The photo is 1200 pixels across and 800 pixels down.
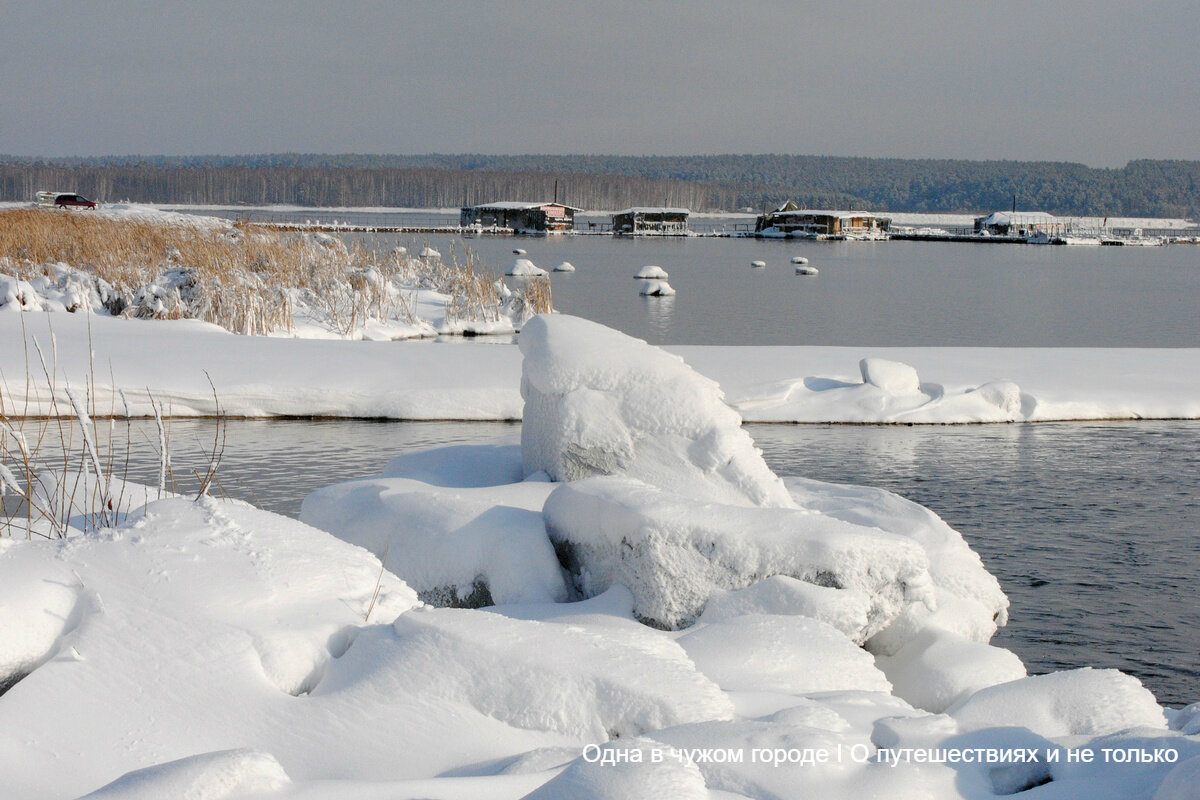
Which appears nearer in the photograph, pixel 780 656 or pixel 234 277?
pixel 780 656

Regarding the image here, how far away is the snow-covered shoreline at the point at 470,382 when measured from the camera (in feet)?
47.8

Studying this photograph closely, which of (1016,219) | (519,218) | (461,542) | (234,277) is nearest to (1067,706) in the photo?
(461,542)

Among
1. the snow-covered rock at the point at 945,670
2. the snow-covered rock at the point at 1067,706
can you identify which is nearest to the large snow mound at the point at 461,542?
the snow-covered rock at the point at 945,670

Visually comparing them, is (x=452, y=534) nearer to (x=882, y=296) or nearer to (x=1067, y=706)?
(x=1067, y=706)

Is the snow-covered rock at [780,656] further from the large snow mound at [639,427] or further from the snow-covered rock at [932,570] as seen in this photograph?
the large snow mound at [639,427]

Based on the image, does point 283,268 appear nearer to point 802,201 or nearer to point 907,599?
point 907,599

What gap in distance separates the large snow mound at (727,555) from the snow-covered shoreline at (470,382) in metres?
8.48

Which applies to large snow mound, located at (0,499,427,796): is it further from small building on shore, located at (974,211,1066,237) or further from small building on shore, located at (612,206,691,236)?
small building on shore, located at (974,211,1066,237)

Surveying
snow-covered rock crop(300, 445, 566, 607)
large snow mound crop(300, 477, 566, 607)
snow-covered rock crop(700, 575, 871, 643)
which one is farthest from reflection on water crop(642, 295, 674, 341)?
snow-covered rock crop(700, 575, 871, 643)

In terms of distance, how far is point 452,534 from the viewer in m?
6.55

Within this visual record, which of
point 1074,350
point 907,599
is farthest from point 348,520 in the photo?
point 1074,350

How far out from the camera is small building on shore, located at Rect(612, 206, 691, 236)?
116 m

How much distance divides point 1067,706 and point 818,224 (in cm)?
11404

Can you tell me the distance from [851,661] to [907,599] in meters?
1.25
